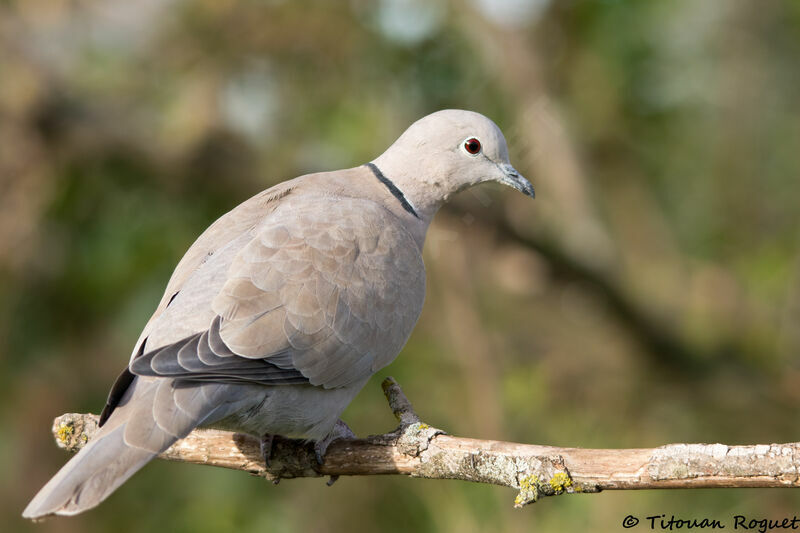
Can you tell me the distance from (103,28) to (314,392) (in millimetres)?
5438

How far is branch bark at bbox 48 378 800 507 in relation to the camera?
2.57 meters

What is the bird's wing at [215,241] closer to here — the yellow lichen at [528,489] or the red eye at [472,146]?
the red eye at [472,146]

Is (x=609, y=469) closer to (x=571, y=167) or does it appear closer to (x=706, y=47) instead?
(x=571, y=167)

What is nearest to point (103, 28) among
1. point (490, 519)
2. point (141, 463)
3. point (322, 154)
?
point (322, 154)

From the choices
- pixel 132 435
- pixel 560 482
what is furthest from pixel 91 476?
pixel 560 482

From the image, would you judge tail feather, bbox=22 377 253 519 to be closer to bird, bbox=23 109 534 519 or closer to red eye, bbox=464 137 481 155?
bird, bbox=23 109 534 519

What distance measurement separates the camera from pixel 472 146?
396 cm

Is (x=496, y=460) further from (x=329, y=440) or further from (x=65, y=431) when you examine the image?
(x=65, y=431)

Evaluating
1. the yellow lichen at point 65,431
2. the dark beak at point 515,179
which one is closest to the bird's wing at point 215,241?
the yellow lichen at point 65,431

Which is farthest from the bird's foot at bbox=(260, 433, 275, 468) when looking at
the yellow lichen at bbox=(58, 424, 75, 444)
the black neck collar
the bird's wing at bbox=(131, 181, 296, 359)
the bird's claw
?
the black neck collar

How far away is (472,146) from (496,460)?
160 cm

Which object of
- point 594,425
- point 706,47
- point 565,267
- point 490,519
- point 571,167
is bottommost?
point 490,519

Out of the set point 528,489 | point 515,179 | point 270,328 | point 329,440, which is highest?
point 515,179

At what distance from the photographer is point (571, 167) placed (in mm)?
7348
